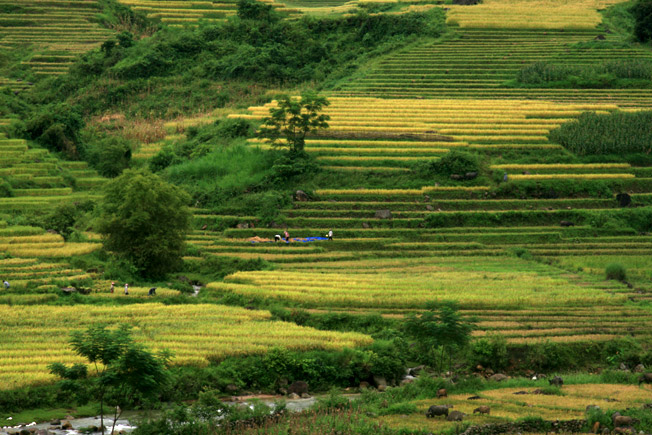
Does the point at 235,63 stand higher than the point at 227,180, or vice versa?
the point at 235,63

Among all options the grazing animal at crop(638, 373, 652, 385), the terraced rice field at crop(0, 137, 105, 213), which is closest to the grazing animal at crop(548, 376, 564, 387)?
the grazing animal at crop(638, 373, 652, 385)

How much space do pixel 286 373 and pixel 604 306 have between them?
15462mm

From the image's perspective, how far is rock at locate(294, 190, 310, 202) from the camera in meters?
50.5

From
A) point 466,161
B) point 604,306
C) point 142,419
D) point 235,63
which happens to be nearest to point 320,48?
point 235,63

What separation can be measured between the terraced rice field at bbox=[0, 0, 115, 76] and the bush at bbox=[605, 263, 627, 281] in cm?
5361

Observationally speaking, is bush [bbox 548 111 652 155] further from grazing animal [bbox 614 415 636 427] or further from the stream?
the stream

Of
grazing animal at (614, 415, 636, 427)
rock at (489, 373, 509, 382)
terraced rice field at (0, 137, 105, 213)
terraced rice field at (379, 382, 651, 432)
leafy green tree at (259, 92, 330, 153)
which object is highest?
leafy green tree at (259, 92, 330, 153)

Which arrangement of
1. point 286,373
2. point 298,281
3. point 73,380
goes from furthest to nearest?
point 298,281, point 286,373, point 73,380

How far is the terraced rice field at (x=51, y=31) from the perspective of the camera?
7669cm

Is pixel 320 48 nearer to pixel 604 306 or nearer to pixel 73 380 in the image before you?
pixel 604 306

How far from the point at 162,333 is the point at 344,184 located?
23.1 m

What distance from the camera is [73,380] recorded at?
2602 centimetres

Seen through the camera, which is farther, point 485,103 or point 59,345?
point 485,103

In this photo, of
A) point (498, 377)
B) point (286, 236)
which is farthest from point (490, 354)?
point (286, 236)
